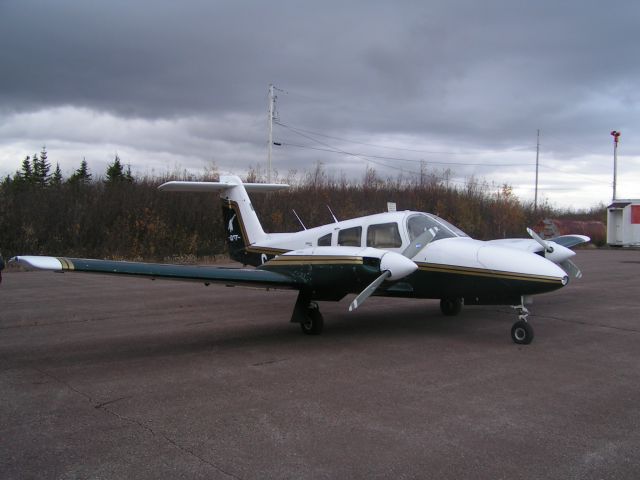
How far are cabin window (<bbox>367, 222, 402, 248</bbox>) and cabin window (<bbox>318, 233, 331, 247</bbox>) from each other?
3.07ft

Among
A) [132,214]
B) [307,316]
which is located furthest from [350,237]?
[132,214]

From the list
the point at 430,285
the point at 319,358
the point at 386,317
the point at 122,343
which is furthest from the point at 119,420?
the point at 386,317

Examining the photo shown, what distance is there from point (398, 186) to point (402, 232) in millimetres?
30021

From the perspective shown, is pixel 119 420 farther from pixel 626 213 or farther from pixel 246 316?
pixel 626 213

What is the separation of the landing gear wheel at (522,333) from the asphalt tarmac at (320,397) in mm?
128

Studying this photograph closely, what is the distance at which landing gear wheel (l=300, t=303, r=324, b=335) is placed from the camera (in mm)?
8336

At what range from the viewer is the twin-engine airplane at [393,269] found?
283 inches

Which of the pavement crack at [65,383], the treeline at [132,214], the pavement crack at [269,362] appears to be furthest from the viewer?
the treeline at [132,214]

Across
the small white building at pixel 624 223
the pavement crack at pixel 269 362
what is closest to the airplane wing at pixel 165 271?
the pavement crack at pixel 269 362

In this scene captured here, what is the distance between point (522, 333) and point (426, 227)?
230 centimetres

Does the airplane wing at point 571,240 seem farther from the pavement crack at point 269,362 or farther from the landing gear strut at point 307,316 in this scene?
the pavement crack at point 269,362

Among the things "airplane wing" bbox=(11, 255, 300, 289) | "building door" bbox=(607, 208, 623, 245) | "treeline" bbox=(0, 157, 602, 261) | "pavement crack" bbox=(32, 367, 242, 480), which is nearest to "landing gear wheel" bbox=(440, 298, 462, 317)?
"airplane wing" bbox=(11, 255, 300, 289)

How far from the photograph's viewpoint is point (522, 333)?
293 inches

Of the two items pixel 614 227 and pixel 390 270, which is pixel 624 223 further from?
pixel 390 270
